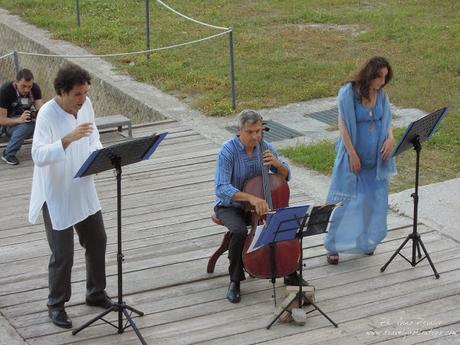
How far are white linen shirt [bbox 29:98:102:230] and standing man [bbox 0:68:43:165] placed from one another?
13.0ft

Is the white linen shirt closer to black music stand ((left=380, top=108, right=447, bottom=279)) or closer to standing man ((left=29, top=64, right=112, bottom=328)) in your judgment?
standing man ((left=29, top=64, right=112, bottom=328))

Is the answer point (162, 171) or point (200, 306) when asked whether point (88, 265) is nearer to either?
point (200, 306)

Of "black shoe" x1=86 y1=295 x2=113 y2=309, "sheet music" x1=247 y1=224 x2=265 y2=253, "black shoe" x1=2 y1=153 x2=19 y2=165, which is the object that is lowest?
"black shoe" x1=2 y1=153 x2=19 y2=165

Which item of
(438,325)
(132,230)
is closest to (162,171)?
(132,230)

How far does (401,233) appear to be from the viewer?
7992 mm

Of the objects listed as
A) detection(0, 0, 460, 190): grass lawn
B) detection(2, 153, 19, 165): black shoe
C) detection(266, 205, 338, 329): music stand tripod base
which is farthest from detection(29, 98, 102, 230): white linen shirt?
detection(2, 153, 19, 165): black shoe

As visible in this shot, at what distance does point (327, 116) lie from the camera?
11406 millimetres

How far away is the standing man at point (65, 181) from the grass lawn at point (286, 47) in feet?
12.1

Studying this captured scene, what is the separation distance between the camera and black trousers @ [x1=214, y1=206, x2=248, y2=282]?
677 centimetres

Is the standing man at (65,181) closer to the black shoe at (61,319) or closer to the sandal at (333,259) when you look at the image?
the black shoe at (61,319)

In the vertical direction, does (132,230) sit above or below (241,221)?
below

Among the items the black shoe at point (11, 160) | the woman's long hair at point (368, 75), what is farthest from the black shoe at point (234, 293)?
the black shoe at point (11, 160)

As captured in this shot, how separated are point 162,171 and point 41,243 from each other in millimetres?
2054

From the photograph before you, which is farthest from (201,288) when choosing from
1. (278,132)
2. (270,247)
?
(278,132)
